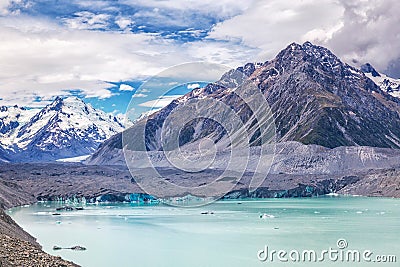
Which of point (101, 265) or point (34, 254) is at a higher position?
point (34, 254)

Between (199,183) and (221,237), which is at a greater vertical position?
(199,183)

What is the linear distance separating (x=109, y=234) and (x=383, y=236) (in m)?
36.3

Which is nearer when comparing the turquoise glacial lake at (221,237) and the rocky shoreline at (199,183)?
the turquoise glacial lake at (221,237)

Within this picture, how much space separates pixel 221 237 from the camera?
239ft

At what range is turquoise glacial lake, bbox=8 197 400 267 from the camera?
55.6 meters

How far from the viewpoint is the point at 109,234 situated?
255ft

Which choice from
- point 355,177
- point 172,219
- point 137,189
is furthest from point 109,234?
point 355,177

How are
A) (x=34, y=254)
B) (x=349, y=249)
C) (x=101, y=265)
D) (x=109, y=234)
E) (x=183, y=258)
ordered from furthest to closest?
(x=109, y=234) < (x=349, y=249) < (x=183, y=258) < (x=101, y=265) < (x=34, y=254)

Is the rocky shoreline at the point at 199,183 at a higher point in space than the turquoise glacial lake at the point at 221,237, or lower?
higher

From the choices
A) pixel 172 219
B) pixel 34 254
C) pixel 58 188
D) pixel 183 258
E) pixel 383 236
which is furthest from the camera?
pixel 58 188

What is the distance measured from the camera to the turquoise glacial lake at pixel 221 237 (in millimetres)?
55594

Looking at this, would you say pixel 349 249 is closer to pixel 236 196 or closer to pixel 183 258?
pixel 183 258

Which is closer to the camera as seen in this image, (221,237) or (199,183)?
(221,237)

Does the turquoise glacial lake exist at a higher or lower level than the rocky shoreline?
lower
